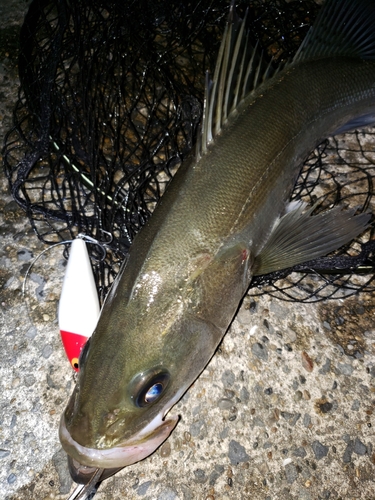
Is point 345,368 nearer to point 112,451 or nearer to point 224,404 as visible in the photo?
point 224,404

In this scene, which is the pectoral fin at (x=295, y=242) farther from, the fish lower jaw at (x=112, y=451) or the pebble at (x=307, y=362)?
the fish lower jaw at (x=112, y=451)

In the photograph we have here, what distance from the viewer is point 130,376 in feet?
6.02

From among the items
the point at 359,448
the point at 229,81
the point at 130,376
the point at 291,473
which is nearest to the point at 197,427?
the point at 291,473

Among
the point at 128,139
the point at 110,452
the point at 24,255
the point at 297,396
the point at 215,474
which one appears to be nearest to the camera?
the point at 110,452

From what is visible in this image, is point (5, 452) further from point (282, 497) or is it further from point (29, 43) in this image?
point (29, 43)

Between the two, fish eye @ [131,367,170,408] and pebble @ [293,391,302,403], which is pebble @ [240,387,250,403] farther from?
fish eye @ [131,367,170,408]

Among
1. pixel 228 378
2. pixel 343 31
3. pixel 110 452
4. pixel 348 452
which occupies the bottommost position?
pixel 110 452

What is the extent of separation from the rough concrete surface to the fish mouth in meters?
0.32

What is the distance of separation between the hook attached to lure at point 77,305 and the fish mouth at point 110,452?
438 mm

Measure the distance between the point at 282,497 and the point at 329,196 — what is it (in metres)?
1.89

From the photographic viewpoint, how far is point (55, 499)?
2146 millimetres

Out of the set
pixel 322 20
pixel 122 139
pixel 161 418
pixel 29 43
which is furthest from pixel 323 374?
pixel 29 43

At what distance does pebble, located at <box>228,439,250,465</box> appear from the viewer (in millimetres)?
2322

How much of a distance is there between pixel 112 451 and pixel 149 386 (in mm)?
283
